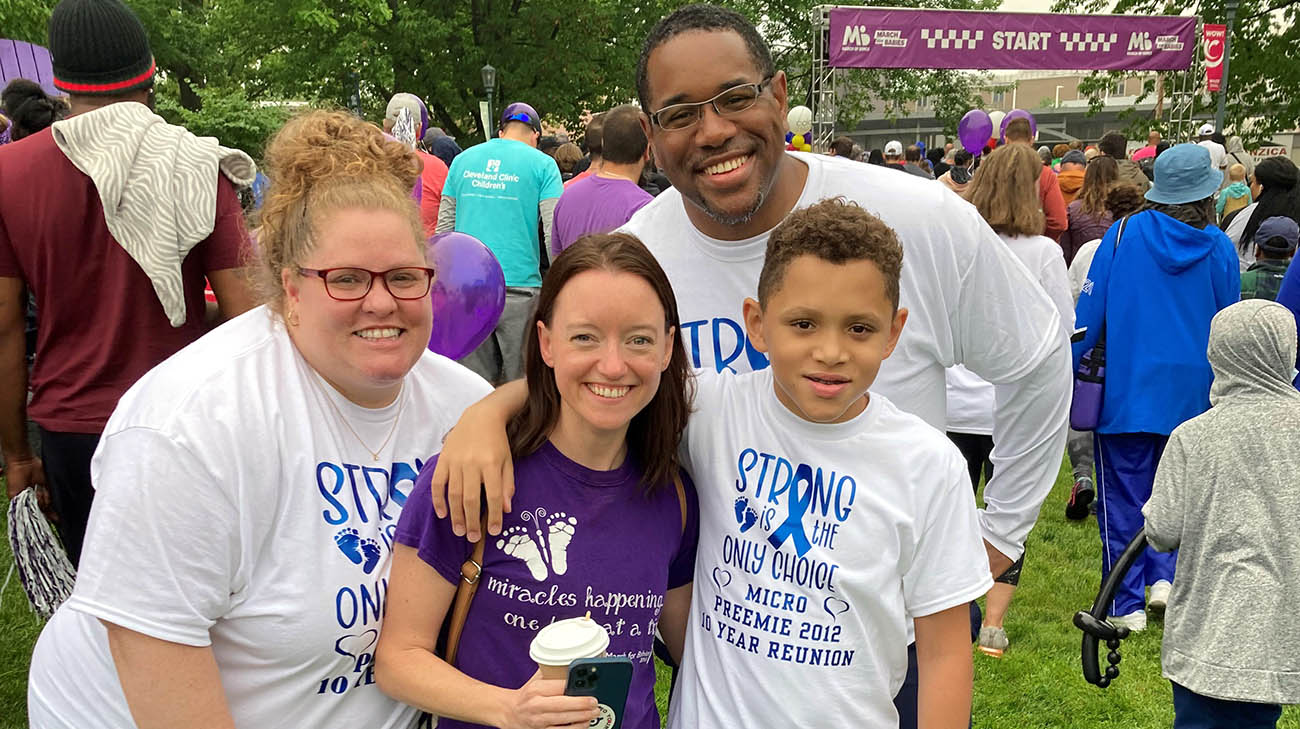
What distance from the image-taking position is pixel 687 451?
2125 mm

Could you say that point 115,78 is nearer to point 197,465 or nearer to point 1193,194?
point 197,465

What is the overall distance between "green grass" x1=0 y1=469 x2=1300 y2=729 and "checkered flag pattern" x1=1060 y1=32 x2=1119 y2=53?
54.2ft

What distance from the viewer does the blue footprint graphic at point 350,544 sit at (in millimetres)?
1818

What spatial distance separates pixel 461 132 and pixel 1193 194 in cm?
2496

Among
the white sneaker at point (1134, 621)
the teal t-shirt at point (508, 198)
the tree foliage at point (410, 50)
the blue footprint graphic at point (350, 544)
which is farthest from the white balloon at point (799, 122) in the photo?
the tree foliage at point (410, 50)

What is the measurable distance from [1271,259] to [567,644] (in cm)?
698

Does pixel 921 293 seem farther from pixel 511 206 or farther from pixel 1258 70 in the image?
pixel 1258 70

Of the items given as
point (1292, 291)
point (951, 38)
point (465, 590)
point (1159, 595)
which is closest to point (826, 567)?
point (465, 590)

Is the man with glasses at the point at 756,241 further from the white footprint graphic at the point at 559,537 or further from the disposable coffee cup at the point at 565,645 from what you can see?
the disposable coffee cup at the point at 565,645

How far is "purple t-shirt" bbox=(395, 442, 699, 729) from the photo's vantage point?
1.84m

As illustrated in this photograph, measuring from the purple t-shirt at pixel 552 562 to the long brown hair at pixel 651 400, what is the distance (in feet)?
0.18

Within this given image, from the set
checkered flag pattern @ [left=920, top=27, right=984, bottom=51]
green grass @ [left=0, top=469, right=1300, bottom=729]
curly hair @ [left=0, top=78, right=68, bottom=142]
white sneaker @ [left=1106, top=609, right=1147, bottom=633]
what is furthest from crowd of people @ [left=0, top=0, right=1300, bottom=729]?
checkered flag pattern @ [left=920, top=27, right=984, bottom=51]

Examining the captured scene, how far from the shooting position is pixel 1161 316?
15.4 ft

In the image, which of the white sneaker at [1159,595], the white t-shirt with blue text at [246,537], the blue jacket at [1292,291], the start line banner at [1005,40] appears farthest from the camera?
the start line banner at [1005,40]
